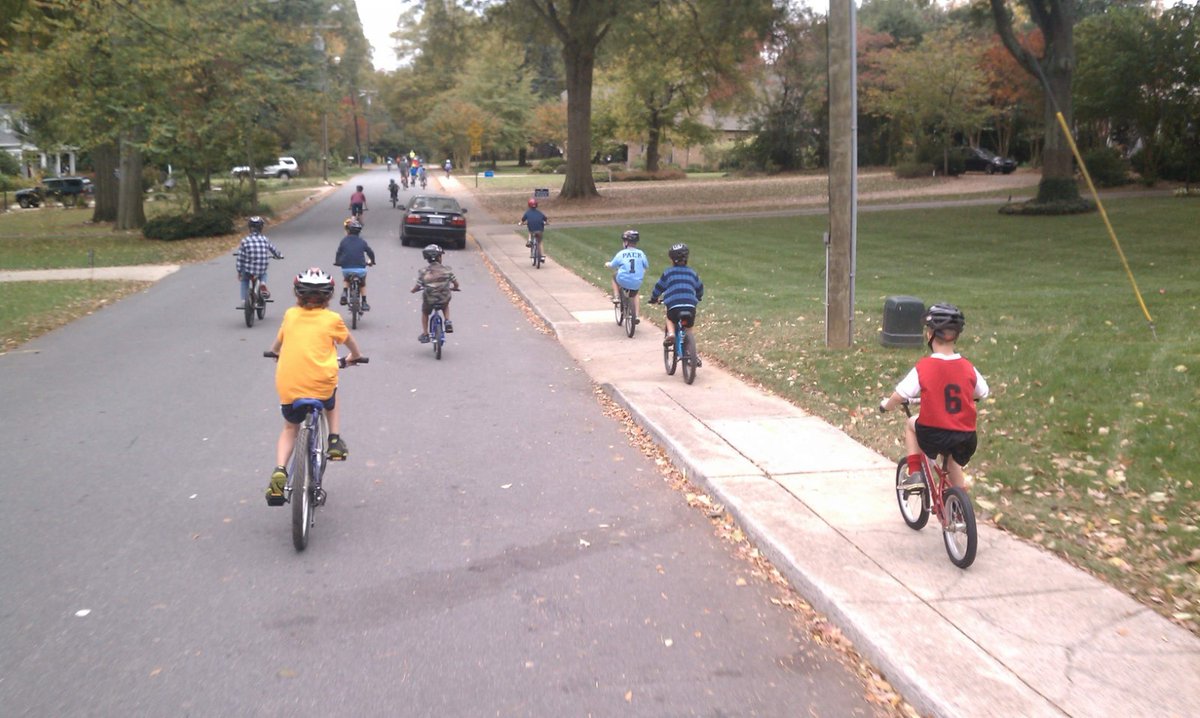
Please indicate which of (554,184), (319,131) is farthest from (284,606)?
(319,131)

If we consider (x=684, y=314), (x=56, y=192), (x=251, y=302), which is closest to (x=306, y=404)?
(x=684, y=314)

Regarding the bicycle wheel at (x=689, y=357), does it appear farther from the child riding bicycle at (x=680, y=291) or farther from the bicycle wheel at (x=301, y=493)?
the bicycle wheel at (x=301, y=493)

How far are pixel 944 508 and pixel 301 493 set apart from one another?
3654mm

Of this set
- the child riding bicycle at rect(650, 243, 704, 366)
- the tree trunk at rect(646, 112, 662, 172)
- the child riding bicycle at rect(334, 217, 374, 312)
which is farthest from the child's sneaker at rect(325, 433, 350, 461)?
the tree trunk at rect(646, 112, 662, 172)

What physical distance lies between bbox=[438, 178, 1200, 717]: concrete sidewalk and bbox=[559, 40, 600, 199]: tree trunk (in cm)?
3345

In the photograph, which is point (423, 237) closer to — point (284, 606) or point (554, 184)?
point (284, 606)

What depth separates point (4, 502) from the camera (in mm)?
7324

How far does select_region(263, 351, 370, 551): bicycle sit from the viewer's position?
621 cm

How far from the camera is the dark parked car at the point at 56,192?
53188mm

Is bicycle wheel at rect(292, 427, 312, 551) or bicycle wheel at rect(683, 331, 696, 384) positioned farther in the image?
bicycle wheel at rect(683, 331, 696, 384)

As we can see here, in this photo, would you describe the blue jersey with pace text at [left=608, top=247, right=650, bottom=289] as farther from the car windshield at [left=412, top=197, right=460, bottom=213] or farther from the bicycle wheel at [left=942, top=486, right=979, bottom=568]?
the car windshield at [left=412, top=197, right=460, bottom=213]

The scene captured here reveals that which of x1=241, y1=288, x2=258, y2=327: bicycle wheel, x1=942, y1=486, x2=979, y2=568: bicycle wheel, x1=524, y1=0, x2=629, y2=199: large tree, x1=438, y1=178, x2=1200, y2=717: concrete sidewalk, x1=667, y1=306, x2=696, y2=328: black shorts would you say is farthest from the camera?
x1=524, y1=0, x2=629, y2=199: large tree

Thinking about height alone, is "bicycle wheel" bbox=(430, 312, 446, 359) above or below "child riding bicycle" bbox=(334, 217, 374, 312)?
below

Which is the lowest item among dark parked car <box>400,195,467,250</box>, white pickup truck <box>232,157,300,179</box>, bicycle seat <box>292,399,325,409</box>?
bicycle seat <box>292,399,325,409</box>
